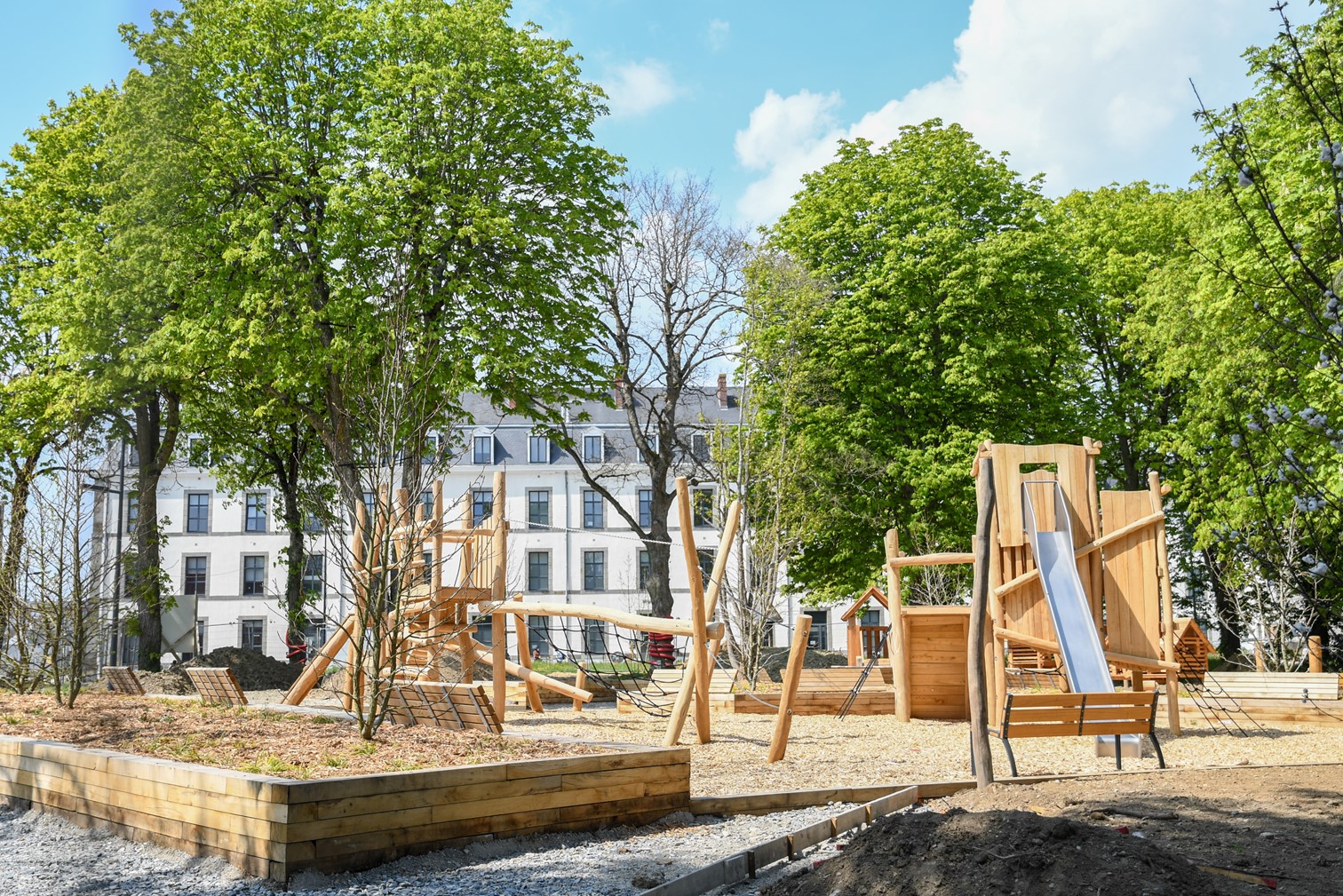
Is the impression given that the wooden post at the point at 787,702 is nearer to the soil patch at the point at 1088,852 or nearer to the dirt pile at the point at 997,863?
the soil patch at the point at 1088,852

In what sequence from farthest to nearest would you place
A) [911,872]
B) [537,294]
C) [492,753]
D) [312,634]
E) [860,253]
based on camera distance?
[312,634], [860,253], [537,294], [492,753], [911,872]

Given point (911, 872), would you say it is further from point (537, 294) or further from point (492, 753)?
point (537, 294)

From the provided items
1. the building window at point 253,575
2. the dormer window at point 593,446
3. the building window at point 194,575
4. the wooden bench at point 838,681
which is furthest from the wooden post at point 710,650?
the building window at point 194,575

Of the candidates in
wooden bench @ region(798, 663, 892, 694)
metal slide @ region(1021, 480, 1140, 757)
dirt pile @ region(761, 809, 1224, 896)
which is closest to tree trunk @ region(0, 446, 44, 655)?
wooden bench @ region(798, 663, 892, 694)

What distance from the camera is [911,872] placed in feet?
15.3

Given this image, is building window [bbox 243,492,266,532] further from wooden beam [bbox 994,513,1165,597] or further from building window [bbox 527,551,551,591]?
wooden beam [bbox 994,513,1165,597]

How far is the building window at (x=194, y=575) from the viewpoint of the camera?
48.1m

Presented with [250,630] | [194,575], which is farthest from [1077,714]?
[194,575]

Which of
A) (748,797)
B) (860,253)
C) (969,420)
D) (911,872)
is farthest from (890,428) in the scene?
(911,872)

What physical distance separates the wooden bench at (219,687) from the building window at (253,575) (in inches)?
1490

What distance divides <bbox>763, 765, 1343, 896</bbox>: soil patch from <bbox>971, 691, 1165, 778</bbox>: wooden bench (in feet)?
5.15

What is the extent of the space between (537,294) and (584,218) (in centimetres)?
186

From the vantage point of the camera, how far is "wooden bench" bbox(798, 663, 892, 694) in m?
15.2

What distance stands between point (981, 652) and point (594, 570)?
41975 millimetres
